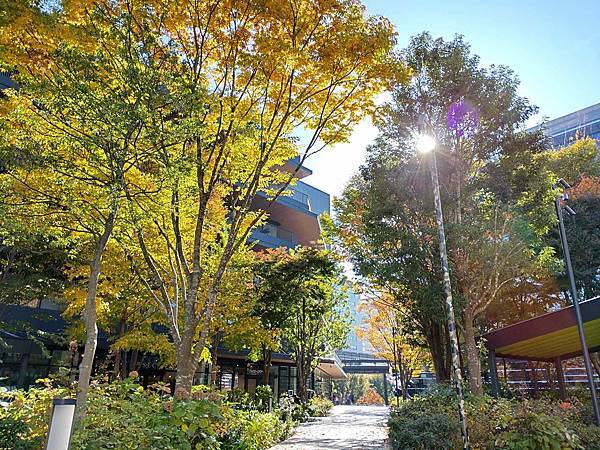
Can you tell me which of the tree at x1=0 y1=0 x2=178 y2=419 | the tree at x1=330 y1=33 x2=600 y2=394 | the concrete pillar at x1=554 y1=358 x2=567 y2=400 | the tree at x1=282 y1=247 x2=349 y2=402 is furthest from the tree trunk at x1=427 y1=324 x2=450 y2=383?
the tree at x1=0 y1=0 x2=178 y2=419

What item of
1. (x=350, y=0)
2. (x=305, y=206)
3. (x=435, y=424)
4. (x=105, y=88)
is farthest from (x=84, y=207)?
(x=305, y=206)

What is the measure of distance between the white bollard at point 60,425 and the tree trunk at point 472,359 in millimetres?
11297

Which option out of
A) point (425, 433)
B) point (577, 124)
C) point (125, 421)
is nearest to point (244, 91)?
point (125, 421)

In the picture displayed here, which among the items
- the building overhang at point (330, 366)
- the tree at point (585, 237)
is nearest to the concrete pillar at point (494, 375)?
the tree at point (585, 237)

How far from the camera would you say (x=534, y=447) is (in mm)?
6746

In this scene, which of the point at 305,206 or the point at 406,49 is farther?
the point at 305,206

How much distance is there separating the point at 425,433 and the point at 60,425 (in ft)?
23.2

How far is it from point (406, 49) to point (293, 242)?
18.6 m

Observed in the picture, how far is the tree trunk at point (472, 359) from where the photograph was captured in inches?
470

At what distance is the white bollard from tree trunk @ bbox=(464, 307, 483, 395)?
11.3m

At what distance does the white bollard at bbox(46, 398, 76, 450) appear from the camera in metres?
3.28

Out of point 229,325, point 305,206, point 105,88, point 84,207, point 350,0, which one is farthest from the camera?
point 305,206

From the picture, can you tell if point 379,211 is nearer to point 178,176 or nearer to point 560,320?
point 560,320

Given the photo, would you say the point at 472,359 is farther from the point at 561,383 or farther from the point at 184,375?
the point at 184,375
